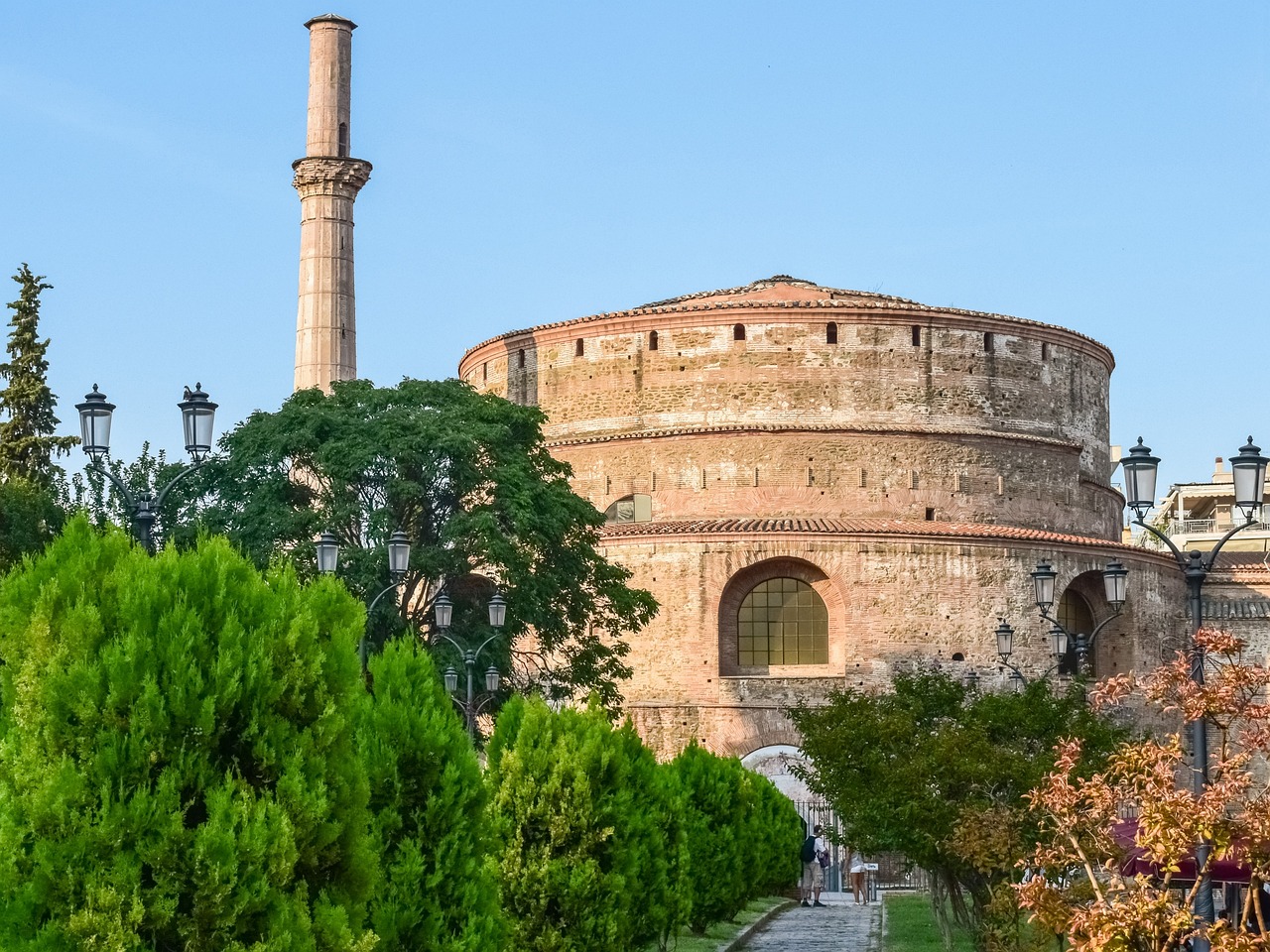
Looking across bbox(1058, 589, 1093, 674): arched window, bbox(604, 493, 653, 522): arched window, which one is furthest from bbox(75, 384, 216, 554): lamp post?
bbox(1058, 589, 1093, 674): arched window

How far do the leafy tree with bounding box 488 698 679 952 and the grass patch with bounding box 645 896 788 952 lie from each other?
372 centimetres

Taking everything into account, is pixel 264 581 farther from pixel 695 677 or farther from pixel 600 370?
pixel 600 370

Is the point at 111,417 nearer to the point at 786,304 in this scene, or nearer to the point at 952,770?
the point at 952,770

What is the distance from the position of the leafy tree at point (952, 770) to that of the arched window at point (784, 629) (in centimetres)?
1531

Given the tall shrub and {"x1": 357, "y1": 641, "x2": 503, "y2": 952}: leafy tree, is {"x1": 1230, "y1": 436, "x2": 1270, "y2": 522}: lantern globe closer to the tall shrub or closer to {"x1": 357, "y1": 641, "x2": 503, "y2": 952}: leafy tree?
{"x1": 357, "y1": 641, "x2": 503, "y2": 952}: leafy tree

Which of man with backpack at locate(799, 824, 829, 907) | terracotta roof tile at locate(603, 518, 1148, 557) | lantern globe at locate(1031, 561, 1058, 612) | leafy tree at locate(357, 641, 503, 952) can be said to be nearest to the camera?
leafy tree at locate(357, 641, 503, 952)

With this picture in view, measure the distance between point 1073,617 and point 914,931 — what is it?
1678cm

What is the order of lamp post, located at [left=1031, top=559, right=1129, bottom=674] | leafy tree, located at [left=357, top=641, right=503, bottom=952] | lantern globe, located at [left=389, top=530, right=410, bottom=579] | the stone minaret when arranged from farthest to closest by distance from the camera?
the stone minaret → lamp post, located at [left=1031, top=559, right=1129, bottom=674] → lantern globe, located at [left=389, top=530, right=410, bottom=579] → leafy tree, located at [left=357, top=641, right=503, bottom=952]

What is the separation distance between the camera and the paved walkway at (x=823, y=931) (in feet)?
61.9

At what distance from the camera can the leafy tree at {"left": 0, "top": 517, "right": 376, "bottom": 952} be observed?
692 centimetres

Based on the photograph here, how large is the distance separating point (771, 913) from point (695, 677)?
30.7 feet

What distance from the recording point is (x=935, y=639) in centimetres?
3350

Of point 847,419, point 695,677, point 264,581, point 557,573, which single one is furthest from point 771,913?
point 264,581

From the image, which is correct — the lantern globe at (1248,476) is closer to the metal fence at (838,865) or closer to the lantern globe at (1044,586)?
the lantern globe at (1044,586)
